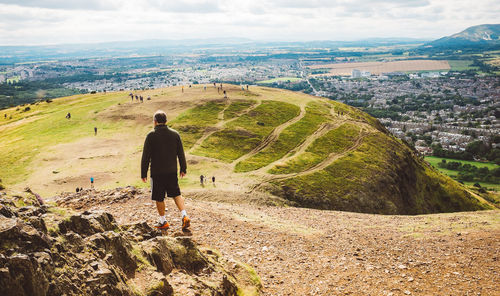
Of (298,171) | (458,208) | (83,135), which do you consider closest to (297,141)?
(298,171)

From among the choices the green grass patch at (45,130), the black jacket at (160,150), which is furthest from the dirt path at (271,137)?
the black jacket at (160,150)

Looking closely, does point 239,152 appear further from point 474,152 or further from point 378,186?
point 474,152

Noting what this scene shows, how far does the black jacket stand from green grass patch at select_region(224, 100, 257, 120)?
69.0m

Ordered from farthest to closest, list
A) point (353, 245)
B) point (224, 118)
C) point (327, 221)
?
point (224, 118) → point (327, 221) → point (353, 245)

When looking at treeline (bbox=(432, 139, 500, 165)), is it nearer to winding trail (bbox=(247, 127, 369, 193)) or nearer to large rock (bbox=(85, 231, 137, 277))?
winding trail (bbox=(247, 127, 369, 193))

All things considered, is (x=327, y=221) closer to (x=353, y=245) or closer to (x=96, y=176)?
(x=353, y=245)

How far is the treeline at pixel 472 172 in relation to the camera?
141375 mm

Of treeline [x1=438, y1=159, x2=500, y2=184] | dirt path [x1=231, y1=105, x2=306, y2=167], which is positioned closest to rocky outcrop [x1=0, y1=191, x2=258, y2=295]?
dirt path [x1=231, y1=105, x2=306, y2=167]

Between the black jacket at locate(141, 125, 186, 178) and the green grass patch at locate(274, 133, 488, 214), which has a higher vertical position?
the black jacket at locate(141, 125, 186, 178)

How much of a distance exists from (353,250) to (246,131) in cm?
6026

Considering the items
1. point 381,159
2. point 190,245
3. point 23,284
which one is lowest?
→ point 381,159

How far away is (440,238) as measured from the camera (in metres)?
18.6

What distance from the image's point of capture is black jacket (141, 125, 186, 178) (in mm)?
13898

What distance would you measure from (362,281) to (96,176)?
44.4 m
